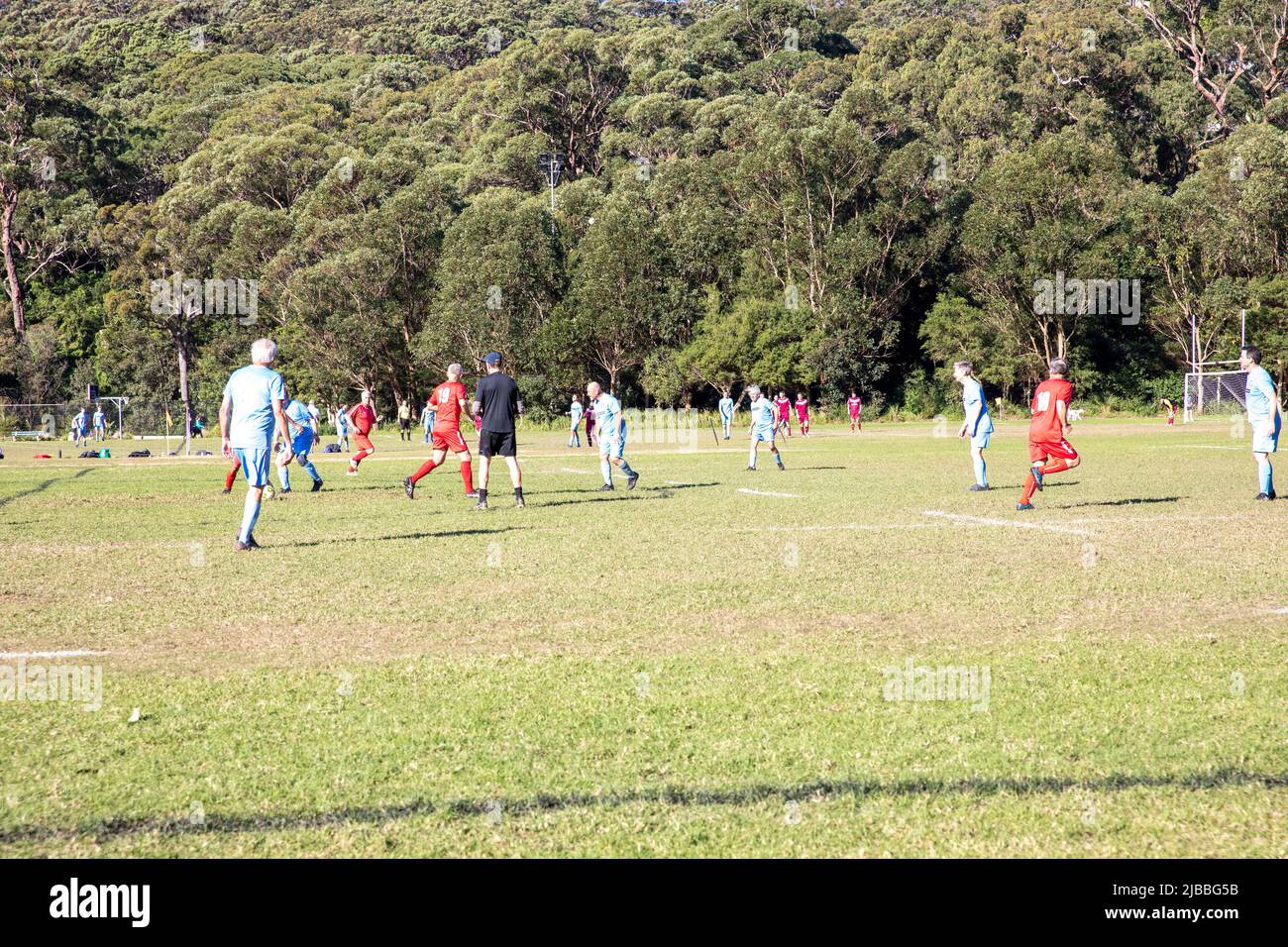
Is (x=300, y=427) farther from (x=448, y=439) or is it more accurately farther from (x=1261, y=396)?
(x=1261, y=396)


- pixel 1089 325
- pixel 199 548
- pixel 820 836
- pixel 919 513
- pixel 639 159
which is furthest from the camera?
pixel 639 159

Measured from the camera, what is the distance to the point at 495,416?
17.7 m

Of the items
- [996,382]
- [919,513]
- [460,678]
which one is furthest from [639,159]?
[460,678]

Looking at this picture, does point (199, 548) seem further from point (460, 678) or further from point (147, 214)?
point (147, 214)

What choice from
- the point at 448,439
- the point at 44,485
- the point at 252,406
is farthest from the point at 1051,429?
the point at 44,485

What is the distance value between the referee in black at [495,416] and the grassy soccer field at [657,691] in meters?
2.68

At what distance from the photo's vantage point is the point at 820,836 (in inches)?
167

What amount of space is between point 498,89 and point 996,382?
→ 4819cm

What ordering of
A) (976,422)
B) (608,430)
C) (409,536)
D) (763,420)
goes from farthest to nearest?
(763,420) → (608,430) → (976,422) → (409,536)

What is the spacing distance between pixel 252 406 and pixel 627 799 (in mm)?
9393

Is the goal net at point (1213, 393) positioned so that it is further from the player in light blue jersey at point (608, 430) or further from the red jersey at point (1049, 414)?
the red jersey at point (1049, 414)

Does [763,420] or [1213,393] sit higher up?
[1213,393]

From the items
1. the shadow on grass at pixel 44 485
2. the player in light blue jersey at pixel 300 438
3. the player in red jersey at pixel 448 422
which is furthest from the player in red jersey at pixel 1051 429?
the shadow on grass at pixel 44 485
